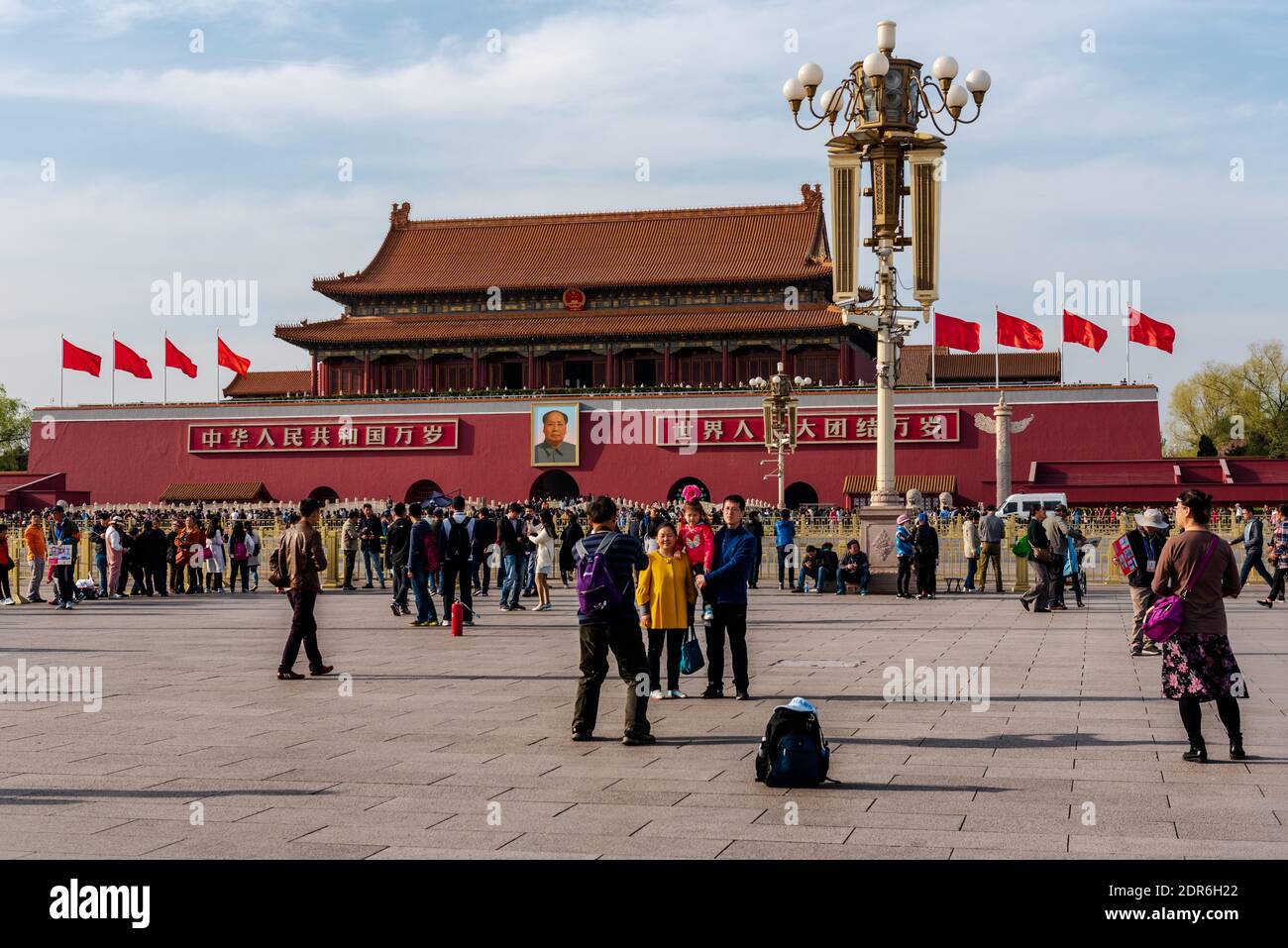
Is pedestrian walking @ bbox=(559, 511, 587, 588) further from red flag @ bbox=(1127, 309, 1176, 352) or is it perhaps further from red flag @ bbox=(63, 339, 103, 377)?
red flag @ bbox=(63, 339, 103, 377)

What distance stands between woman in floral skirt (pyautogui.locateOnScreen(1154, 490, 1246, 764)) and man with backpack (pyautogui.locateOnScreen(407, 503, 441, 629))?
360 inches

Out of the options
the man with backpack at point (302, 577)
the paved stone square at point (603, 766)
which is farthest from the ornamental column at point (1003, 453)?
the man with backpack at point (302, 577)

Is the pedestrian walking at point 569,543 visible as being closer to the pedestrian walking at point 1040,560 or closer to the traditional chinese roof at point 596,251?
the pedestrian walking at point 1040,560

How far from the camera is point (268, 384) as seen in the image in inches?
2013

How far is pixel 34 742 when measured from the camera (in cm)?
740

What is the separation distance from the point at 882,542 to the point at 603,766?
1385 centimetres

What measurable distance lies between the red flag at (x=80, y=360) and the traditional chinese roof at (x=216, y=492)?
4.67m

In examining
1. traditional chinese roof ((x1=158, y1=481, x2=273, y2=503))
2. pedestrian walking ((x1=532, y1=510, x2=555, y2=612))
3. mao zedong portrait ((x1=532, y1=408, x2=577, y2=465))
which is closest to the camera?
pedestrian walking ((x1=532, y1=510, x2=555, y2=612))

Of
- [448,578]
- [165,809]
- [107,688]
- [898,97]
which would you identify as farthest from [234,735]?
[898,97]

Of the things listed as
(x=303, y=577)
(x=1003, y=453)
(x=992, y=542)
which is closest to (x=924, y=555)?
(x=992, y=542)

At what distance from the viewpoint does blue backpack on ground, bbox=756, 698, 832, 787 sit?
20.4 ft

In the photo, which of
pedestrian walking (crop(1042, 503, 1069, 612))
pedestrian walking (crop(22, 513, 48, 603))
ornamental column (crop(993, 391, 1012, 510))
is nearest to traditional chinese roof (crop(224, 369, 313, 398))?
ornamental column (crop(993, 391, 1012, 510))
